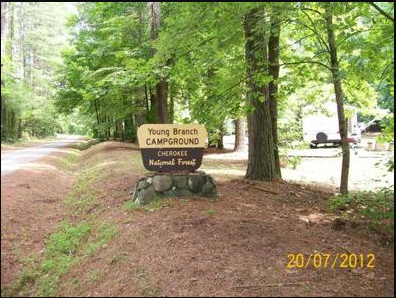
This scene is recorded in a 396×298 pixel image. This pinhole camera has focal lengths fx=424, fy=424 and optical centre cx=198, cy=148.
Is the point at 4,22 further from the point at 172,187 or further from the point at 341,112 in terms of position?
the point at 341,112

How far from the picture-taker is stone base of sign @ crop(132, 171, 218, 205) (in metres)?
8.05

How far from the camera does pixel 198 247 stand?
18.2 ft

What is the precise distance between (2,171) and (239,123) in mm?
19814

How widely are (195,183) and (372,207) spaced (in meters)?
3.25

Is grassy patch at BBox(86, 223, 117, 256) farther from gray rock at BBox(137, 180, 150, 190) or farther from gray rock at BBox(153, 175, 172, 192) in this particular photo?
gray rock at BBox(153, 175, 172, 192)

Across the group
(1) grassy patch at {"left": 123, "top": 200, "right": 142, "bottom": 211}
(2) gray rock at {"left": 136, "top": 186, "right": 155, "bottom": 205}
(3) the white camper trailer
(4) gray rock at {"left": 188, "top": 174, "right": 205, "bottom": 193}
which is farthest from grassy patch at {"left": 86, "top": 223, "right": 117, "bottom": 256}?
(3) the white camper trailer

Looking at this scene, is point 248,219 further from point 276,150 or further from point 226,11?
point 276,150

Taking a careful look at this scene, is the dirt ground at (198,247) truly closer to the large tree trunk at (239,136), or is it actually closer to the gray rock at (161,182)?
the gray rock at (161,182)

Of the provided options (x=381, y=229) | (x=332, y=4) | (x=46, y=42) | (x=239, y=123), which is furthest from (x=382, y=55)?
(x=239, y=123)

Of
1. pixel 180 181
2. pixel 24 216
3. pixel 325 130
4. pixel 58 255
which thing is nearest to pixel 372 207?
Answer: pixel 180 181

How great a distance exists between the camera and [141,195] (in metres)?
7.99

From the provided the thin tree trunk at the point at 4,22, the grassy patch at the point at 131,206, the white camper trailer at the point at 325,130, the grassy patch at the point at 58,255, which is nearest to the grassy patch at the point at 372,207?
the grassy patch at the point at 131,206

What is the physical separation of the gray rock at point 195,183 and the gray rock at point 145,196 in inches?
29.7

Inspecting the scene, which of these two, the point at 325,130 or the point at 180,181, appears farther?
the point at 325,130
